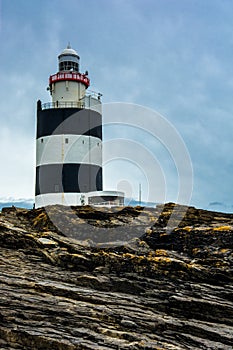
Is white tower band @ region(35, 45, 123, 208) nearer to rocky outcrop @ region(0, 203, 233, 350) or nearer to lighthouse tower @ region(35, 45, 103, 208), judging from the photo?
lighthouse tower @ region(35, 45, 103, 208)

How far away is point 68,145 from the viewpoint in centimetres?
3884

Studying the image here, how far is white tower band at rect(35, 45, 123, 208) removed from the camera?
3841 cm

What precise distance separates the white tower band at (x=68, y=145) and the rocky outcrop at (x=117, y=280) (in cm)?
2048

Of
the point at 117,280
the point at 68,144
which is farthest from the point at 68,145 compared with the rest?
the point at 117,280

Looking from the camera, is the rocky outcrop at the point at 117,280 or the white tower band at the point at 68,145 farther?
the white tower band at the point at 68,145

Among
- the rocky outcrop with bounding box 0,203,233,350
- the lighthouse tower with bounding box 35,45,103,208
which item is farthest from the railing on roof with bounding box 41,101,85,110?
the rocky outcrop with bounding box 0,203,233,350

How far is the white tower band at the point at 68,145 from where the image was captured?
126 feet

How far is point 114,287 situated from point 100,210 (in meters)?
4.82

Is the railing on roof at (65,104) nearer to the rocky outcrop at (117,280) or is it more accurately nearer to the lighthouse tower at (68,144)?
the lighthouse tower at (68,144)

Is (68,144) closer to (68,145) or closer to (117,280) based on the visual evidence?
(68,145)

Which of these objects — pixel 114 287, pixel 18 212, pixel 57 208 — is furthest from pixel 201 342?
pixel 18 212

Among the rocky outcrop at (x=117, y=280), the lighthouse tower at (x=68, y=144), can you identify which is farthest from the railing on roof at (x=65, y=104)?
the rocky outcrop at (x=117, y=280)

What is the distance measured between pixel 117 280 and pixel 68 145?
2689cm

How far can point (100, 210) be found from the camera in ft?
56.6
